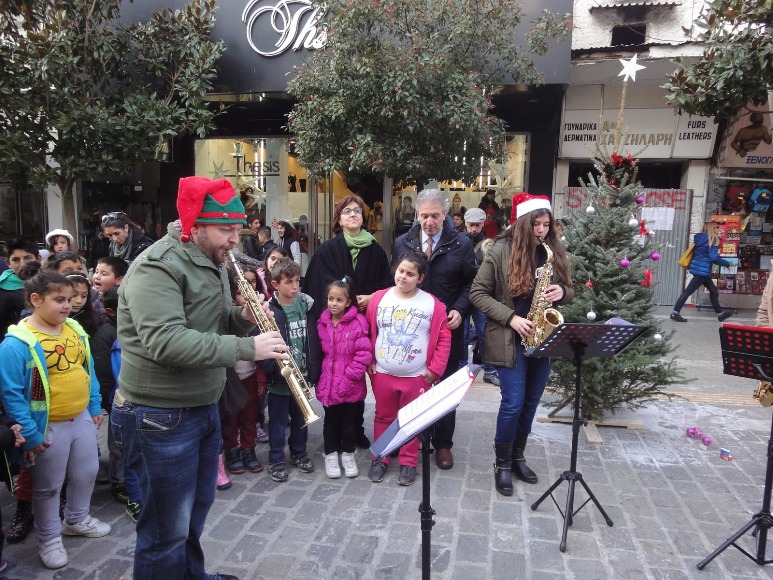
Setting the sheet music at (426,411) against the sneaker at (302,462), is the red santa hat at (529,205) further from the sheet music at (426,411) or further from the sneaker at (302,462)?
the sneaker at (302,462)

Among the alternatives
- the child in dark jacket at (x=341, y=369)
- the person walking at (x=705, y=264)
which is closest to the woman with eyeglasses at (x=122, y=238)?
the child in dark jacket at (x=341, y=369)

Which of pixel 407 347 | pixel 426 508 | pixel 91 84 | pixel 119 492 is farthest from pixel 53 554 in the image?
pixel 91 84

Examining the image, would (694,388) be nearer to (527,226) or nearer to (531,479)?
(531,479)

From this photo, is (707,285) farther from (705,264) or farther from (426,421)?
(426,421)

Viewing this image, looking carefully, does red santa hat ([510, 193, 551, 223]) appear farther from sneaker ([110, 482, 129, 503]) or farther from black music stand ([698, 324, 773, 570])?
sneaker ([110, 482, 129, 503])

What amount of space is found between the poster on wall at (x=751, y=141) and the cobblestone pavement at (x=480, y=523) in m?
8.07

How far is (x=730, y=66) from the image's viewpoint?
5879 mm

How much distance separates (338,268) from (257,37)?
6.99m

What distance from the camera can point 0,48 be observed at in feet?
25.3

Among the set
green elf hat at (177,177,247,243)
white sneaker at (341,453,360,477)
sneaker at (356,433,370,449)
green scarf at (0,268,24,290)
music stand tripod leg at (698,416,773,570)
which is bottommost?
sneaker at (356,433,370,449)

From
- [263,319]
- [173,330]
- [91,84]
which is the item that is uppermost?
[91,84]

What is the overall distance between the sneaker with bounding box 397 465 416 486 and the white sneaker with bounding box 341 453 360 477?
34cm

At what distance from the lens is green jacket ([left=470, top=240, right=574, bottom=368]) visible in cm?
382

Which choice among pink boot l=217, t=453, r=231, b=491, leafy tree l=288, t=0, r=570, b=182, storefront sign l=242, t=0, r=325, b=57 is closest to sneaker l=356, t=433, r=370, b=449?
pink boot l=217, t=453, r=231, b=491
